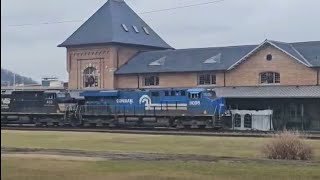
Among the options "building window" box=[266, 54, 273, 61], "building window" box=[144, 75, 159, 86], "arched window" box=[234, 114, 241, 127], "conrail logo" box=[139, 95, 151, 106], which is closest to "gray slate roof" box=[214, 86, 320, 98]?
"arched window" box=[234, 114, 241, 127]

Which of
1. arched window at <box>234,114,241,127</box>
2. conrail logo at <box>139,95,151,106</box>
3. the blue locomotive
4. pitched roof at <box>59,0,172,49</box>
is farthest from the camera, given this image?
pitched roof at <box>59,0,172,49</box>

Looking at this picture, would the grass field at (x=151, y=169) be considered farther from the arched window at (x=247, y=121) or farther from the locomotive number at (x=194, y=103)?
the arched window at (x=247, y=121)

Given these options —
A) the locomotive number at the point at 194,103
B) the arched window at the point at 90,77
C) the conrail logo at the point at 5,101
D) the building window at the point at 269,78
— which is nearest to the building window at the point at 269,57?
the building window at the point at 269,78

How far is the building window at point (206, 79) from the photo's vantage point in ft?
190

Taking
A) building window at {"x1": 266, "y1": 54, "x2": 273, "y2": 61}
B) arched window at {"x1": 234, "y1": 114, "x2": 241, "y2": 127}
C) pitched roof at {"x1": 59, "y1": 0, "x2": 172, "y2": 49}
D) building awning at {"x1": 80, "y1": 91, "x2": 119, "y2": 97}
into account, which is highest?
pitched roof at {"x1": 59, "y1": 0, "x2": 172, "y2": 49}

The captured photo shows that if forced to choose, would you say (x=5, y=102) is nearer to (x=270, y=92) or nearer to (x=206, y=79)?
(x=206, y=79)

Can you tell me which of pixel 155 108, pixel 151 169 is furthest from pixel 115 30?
pixel 151 169

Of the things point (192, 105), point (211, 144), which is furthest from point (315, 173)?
point (192, 105)

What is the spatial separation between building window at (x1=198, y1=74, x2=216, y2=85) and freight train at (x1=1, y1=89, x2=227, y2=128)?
9998 mm

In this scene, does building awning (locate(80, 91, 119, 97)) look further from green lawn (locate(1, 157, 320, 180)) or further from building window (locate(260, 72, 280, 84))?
green lawn (locate(1, 157, 320, 180))

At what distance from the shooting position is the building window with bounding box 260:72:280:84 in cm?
5451

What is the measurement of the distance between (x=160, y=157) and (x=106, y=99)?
29182 mm

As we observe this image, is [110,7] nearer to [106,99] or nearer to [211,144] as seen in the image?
[106,99]

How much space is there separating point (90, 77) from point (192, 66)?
13985 mm
